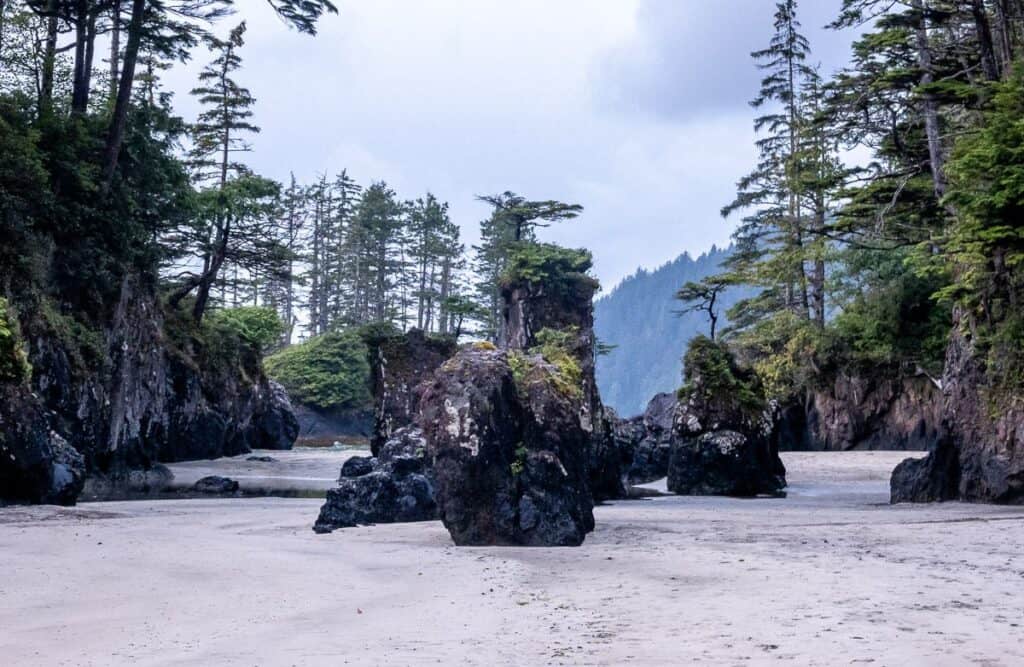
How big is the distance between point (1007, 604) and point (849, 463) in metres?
22.7

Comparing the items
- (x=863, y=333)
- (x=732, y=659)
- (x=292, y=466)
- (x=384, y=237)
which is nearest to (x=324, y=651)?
(x=732, y=659)

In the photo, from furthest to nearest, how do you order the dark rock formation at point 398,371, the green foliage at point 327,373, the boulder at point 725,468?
the green foliage at point 327,373
the dark rock formation at point 398,371
the boulder at point 725,468

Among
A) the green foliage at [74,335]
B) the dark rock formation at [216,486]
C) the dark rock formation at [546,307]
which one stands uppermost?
the dark rock formation at [546,307]

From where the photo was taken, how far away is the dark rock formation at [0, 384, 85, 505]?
1381 centimetres

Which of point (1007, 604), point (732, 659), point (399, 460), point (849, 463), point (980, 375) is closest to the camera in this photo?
point (732, 659)

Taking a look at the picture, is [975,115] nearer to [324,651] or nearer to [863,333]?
[863,333]

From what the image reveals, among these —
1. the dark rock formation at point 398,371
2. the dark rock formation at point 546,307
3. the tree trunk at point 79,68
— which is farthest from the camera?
the dark rock formation at point 546,307

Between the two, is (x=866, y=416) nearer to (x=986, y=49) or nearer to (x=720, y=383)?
(x=720, y=383)

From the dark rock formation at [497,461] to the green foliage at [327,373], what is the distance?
160ft

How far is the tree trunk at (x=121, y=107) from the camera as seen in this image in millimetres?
23234

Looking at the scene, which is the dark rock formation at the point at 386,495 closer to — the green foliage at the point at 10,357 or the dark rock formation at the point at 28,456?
the dark rock formation at the point at 28,456

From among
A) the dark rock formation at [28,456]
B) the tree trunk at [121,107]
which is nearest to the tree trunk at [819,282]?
the tree trunk at [121,107]

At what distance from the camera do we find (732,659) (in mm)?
4383

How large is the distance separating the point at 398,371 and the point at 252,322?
1361 cm
